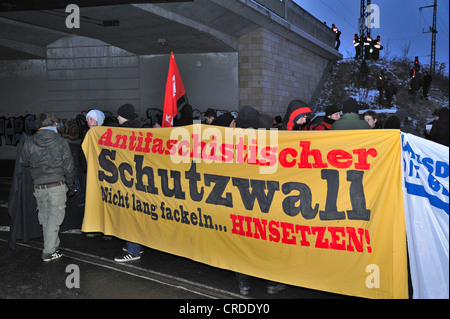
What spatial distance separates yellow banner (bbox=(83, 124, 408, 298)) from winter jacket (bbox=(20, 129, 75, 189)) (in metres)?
0.57

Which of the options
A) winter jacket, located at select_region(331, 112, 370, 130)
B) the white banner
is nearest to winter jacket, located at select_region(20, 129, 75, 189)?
winter jacket, located at select_region(331, 112, 370, 130)

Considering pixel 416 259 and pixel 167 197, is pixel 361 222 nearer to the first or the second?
pixel 416 259

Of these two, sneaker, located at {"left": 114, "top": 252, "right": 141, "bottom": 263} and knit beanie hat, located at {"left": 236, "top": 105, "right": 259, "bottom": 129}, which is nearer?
knit beanie hat, located at {"left": 236, "top": 105, "right": 259, "bottom": 129}

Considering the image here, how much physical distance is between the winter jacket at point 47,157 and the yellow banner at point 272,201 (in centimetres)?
57

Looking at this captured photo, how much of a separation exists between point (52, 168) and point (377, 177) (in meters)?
3.76

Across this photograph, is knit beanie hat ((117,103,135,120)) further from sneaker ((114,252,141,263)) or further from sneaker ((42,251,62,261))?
sneaker ((42,251,62,261))

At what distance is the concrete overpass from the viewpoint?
1250cm

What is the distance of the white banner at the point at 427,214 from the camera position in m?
3.04

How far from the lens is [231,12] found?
40.8ft

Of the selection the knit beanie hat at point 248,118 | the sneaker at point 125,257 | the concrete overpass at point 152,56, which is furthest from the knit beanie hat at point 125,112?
the concrete overpass at point 152,56

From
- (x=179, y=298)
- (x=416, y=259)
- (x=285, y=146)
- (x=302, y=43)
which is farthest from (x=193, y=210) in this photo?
(x=302, y=43)

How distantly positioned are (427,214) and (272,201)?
140cm

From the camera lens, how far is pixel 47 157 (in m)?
5.04

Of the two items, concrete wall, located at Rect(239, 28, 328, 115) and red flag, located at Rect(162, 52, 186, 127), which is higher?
concrete wall, located at Rect(239, 28, 328, 115)
